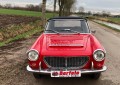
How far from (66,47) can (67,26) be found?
5.56 ft

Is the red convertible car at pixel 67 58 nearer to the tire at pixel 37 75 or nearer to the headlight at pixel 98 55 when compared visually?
the headlight at pixel 98 55

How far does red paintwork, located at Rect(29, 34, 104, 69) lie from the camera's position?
18.9ft

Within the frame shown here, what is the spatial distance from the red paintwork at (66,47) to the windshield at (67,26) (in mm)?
697

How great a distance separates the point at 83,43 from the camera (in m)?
6.22

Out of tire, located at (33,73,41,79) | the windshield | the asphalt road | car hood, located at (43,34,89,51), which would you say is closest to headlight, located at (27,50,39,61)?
car hood, located at (43,34,89,51)

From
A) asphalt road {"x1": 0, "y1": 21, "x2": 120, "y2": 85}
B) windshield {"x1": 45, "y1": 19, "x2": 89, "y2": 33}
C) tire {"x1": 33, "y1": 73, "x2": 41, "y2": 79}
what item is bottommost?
asphalt road {"x1": 0, "y1": 21, "x2": 120, "y2": 85}

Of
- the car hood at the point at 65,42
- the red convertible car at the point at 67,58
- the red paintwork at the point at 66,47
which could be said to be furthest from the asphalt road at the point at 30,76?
the car hood at the point at 65,42

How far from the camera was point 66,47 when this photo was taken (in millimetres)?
5977

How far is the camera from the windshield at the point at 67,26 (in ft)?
24.2

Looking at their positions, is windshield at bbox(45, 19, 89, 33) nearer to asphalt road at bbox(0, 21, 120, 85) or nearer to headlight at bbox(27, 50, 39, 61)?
asphalt road at bbox(0, 21, 120, 85)

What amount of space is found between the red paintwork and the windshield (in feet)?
2.29

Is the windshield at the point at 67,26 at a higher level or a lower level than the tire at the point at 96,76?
higher

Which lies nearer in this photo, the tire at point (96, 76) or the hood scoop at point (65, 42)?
the hood scoop at point (65, 42)

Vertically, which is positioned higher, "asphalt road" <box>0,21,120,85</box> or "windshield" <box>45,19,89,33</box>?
"windshield" <box>45,19,89,33</box>
